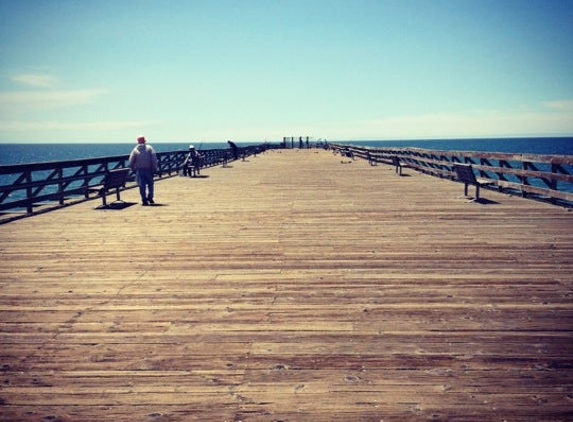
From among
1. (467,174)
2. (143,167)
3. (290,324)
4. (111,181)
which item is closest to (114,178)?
(111,181)

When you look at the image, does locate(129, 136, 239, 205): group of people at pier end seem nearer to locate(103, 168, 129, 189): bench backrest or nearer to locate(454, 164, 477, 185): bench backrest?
locate(103, 168, 129, 189): bench backrest

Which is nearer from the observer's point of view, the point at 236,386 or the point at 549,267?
the point at 236,386

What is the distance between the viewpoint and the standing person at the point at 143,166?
1298 centimetres

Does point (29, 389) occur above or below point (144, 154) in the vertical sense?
below

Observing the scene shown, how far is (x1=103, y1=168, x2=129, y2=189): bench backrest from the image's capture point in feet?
40.9

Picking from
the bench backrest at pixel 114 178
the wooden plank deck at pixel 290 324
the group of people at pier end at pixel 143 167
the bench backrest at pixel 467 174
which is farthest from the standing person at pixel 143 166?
the bench backrest at pixel 467 174

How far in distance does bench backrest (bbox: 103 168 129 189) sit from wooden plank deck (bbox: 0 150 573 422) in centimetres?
366

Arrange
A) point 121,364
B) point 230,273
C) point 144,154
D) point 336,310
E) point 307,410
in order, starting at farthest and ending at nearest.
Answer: point 144,154 < point 230,273 < point 336,310 < point 121,364 < point 307,410

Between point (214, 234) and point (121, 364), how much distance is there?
5089mm

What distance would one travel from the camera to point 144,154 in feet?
43.2

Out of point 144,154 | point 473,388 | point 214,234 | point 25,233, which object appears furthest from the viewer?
point 144,154

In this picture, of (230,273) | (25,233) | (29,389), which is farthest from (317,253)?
(25,233)

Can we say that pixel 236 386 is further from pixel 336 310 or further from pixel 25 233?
pixel 25 233

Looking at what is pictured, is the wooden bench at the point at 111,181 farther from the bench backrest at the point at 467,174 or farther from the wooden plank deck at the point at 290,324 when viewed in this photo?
the bench backrest at the point at 467,174
